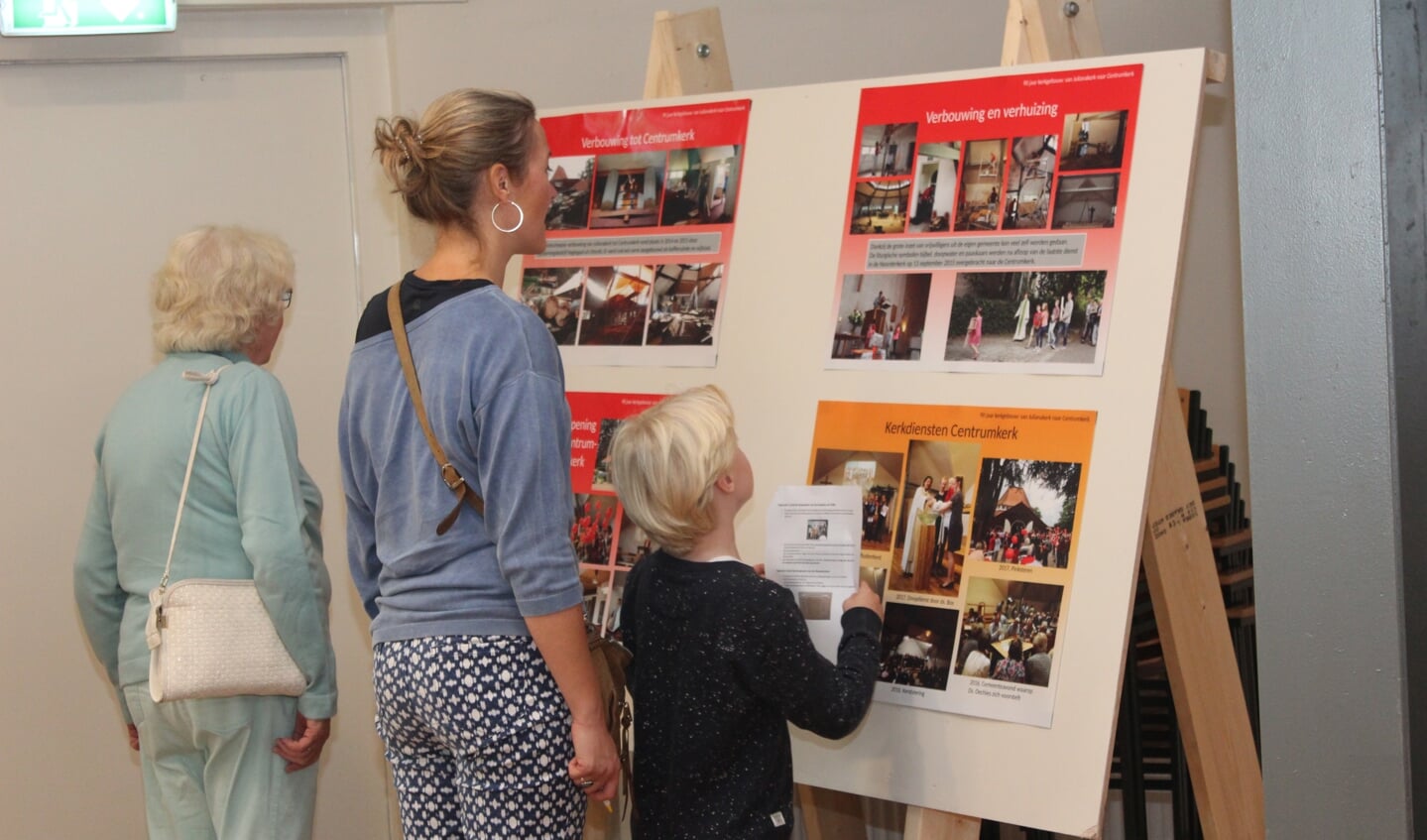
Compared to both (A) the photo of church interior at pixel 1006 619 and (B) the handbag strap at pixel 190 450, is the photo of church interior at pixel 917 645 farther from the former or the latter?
(B) the handbag strap at pixel 190 450

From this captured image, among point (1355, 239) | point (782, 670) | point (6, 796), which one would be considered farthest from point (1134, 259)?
point (6, 796)

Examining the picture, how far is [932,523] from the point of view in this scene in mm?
1946

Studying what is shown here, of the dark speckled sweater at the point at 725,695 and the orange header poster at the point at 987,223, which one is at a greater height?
the orange header poster at the point at 987,223

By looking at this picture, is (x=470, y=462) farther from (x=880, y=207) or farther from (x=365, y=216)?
(x=365, y=216)

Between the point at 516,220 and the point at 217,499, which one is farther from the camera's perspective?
the point at 217,499

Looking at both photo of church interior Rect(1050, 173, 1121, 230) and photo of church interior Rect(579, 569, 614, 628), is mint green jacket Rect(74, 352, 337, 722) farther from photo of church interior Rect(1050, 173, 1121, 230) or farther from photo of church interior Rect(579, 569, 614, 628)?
photo of church interior Rect(1050, 173, 1121, 230)

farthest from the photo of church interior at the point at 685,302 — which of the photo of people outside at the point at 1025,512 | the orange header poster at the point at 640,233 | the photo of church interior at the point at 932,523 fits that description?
the photo of people outside at the point at 1025,512

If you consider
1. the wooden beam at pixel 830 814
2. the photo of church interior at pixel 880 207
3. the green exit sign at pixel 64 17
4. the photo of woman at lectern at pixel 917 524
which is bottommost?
the wooden beam at pixel 830 814

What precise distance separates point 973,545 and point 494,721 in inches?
29.1

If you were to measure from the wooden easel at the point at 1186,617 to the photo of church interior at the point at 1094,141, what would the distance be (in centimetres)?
15

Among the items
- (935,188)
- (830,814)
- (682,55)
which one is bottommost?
(830,814)

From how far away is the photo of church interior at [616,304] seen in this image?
2316mm

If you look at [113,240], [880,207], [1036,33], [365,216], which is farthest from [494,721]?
[113,240]

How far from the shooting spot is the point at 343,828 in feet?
10.9
